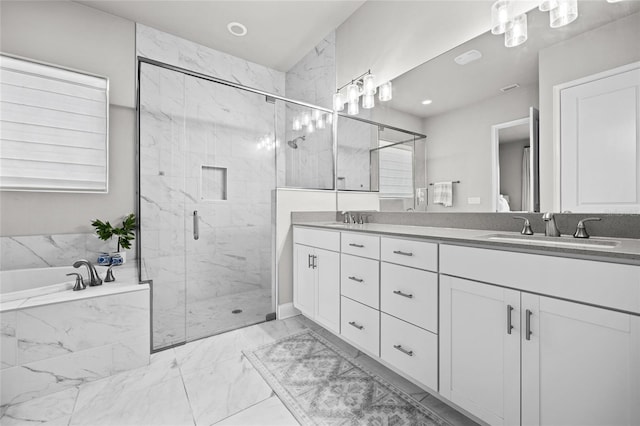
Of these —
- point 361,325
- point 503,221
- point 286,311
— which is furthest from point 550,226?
point 286,311

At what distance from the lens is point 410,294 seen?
4.46 feet

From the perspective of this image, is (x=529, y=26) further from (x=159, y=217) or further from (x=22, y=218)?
(x=22, y=218)

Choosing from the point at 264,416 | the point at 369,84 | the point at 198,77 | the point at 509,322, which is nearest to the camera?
the point at 509,322

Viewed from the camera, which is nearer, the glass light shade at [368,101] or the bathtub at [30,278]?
the bathtub at [30,278]

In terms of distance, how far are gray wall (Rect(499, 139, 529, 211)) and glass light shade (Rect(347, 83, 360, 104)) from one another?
1479 millimetres

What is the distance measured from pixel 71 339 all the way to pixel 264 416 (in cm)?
121

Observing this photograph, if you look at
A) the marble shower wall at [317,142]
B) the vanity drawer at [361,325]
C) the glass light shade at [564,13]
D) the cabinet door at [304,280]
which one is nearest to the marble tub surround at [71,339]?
the cabinet door at [304,280]

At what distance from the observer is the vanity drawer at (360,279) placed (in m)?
1.57

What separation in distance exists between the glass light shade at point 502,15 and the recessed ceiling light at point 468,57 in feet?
0.48

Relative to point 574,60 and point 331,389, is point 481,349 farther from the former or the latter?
point 574,60

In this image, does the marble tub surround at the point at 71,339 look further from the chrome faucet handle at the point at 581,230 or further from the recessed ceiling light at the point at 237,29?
the recessed ceiling light at the point at 237,29

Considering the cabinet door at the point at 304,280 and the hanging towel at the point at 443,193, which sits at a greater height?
the hanging towel at the point at 443,193

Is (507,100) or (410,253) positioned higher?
(507,100)

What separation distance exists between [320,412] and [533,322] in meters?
1.03
